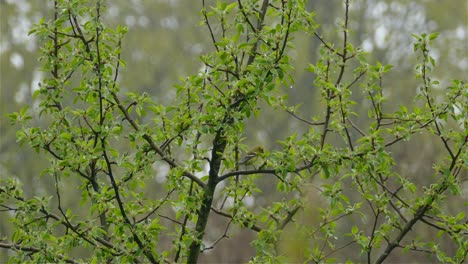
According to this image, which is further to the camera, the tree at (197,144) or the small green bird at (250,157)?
the small green bird at (250,157)

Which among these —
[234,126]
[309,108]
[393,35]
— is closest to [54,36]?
[234,126]

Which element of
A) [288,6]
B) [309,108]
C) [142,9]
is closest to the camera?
[288,6]

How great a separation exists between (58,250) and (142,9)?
13.9 meters

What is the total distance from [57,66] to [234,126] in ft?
3.18

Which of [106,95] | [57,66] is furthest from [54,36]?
[106,95]

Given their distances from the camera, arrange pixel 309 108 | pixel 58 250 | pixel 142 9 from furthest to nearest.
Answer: pixel 142 9 → pixel 309 108 → pixel 58 250

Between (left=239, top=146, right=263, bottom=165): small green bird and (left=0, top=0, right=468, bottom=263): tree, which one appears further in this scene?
(left=239, top=146, right=263, bottom=165): small green bird

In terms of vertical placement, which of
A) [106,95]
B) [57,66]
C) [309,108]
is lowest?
[106,95]

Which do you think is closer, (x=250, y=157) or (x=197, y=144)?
(x=197, y=144)

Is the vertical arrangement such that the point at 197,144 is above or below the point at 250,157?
below

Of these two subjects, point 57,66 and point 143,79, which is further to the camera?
point 143,79

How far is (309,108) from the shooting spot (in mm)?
15836

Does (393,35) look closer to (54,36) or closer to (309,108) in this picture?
(309,108)

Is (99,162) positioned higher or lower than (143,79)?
lower
